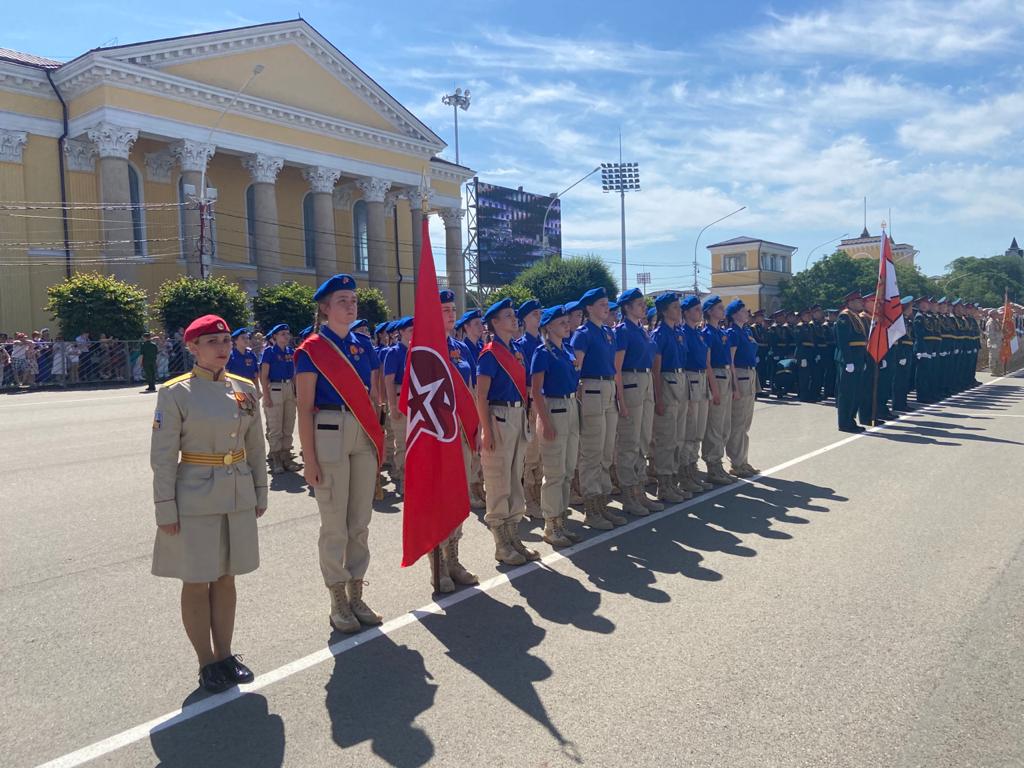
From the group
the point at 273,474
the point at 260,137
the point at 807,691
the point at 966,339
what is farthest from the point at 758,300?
the point at 807,691

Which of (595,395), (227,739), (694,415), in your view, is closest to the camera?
(227,739)

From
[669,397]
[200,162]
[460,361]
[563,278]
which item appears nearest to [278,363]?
[460,361]

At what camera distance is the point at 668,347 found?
26.2 feet

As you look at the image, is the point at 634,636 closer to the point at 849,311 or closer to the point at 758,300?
the point at 849,311

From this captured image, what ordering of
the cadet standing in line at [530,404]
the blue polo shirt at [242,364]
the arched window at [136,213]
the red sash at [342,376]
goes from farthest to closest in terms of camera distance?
1. the arched window at [136,213]
2. the blue polo shirt at [242,364]
3. the cadet standing in line at [530,404]
4. the red sash at [342,376]

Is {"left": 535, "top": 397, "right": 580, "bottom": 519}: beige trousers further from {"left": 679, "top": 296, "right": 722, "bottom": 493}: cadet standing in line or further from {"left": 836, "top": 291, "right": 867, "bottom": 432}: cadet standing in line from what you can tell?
{"left": 836, "top": 291, "right": 867, "bottom": 432}: cadet standing in line

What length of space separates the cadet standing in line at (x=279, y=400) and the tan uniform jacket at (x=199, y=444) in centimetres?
618

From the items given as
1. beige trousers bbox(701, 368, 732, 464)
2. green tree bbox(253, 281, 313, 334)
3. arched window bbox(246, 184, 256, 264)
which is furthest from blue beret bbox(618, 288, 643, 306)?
arched window bbox(246, 184, 256, 264)

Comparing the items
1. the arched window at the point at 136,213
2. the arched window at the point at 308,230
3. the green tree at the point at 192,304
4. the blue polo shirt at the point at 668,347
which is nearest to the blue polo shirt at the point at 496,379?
the blue polo shirt at the point at 668,347

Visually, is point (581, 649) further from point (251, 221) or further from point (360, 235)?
point (360, 235)

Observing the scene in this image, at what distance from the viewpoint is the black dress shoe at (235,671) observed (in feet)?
12.9

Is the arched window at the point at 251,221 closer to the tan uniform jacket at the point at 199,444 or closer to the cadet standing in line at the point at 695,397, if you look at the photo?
the cadet standing in line at the point at 695,397

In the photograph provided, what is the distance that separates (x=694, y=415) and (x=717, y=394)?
0.40m

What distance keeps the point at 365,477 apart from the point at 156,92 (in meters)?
32.2
